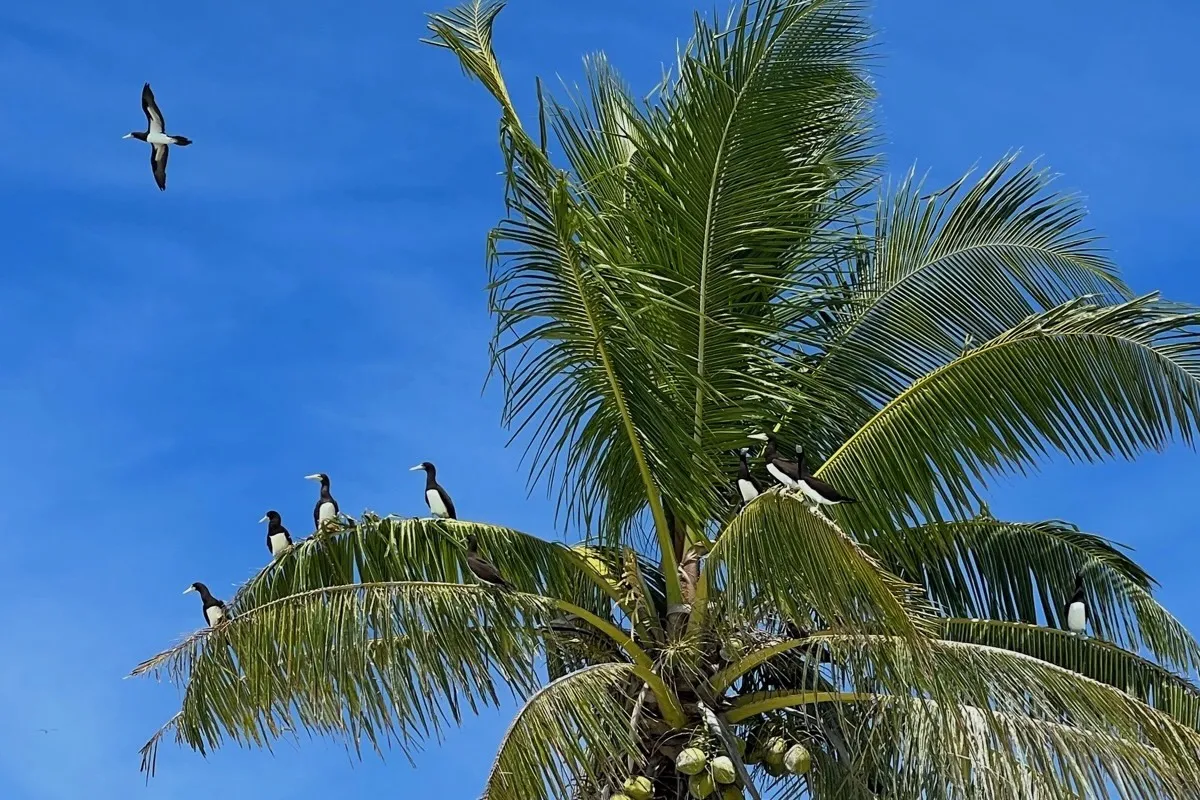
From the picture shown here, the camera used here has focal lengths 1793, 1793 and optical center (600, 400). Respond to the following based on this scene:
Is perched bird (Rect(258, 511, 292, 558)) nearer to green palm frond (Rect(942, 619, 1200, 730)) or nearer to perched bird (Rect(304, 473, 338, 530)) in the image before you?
perched bird (Rect(304, 473, 338, 530))

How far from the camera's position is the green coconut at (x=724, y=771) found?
9961 millimetres

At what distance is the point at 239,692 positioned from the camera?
10.0 m

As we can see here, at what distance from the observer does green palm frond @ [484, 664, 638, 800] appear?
9016 mm

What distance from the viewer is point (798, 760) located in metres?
10.4

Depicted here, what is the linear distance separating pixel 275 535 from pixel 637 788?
127 inches

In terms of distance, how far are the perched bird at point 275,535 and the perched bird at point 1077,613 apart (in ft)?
16.6

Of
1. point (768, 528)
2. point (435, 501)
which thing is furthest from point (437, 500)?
point (768, 528)

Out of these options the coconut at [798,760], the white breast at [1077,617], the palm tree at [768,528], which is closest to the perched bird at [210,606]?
the palm tree at [768,528]

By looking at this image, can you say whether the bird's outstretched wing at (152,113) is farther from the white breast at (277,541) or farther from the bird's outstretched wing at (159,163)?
the white breast at (277,541)

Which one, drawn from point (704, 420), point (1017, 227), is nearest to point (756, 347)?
point (704, 420)

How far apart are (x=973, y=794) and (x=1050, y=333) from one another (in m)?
2.93

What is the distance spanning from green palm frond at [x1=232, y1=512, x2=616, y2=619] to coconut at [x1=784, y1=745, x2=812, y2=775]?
4.78 feet

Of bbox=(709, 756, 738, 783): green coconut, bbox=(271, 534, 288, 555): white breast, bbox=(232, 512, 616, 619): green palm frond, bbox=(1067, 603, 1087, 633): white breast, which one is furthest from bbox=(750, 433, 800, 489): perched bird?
bbox=(271, 534, 288, 555): white breast

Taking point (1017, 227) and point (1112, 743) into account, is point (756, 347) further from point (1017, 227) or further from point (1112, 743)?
point (1112, 743)
